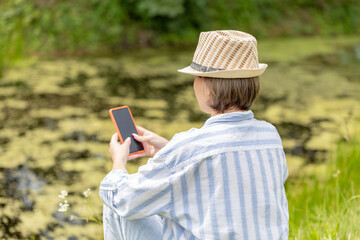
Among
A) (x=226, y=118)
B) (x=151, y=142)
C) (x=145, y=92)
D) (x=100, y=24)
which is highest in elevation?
(x=226, y=118)

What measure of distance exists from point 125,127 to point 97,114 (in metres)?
2.09

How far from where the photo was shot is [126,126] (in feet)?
4.94

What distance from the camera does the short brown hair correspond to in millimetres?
1113

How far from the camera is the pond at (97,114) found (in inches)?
89.6

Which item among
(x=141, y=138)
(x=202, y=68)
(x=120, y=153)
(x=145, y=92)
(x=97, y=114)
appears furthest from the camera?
(x=145, y=92)

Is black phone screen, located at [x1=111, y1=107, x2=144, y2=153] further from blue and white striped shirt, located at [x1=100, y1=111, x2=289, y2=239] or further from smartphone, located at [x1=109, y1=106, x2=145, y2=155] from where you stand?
blue and white striped shirt, located at [x1=100, y1=111, x2=289, y2=239]

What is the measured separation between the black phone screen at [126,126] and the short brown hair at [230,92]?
0.42m

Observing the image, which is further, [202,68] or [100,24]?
[100,24]

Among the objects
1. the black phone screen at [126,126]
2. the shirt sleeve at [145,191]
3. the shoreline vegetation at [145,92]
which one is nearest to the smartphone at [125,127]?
the black phone screen at [126,126]

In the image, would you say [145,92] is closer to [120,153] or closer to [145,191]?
[120,153]

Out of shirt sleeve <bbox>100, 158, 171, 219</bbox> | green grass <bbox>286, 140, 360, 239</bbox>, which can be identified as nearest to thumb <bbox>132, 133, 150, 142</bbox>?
shirt sleeve <bbox>100, 158, 171, 219</bbox>

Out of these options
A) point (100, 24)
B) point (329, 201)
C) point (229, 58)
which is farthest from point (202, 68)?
point (100, 24)

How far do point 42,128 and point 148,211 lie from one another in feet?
7.57

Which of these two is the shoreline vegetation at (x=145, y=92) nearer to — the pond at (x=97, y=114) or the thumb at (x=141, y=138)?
the pond at (x=97, y=114)
